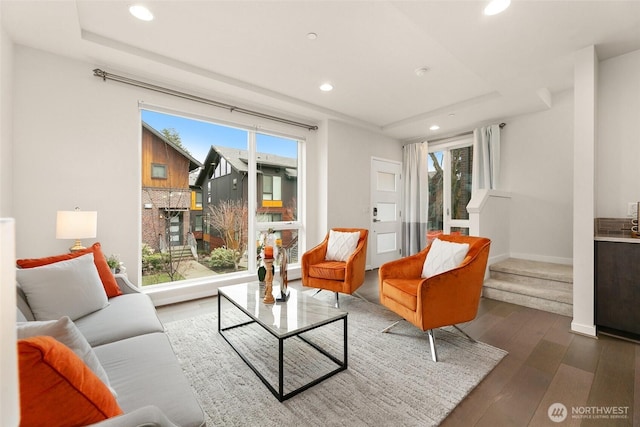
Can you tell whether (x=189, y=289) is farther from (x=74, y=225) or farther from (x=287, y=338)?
(x=287, y=338)

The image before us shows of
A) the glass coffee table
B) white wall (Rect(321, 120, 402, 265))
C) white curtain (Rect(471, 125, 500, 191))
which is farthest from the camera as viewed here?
white wall (Rect(321, 120, 402, 265))

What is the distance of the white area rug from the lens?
59.6 inches

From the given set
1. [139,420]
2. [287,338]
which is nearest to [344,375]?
[287,338]

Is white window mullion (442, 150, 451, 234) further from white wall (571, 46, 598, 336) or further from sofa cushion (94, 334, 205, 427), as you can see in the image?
sofa cushion (94, 334, 205, 427)

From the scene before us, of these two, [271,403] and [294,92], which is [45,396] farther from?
[294,92]

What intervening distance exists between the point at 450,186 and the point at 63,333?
534 centimetres

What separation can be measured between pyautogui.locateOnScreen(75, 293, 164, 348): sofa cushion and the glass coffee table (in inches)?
23.0

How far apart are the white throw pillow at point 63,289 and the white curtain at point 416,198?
15.8 ft

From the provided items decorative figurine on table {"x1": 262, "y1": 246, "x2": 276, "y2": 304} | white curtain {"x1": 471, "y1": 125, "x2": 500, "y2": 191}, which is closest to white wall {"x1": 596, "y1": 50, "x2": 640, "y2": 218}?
white curtain {"x1": 471, "y1": 125, "x2": 500, "y2": 191}

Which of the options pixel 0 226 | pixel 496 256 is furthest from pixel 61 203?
pixel 496 256

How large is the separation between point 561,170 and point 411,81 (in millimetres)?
2531

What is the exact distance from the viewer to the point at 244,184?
13.0ft

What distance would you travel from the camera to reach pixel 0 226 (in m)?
0.38

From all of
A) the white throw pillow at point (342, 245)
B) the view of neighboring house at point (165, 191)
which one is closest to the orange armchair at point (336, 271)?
the white throw pillow at point (342, 245)
